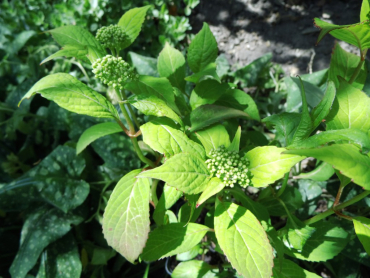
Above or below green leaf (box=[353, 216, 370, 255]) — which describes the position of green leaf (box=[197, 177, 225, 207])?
above

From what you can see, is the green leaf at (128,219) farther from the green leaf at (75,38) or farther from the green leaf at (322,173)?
the green leaf at (322,173)

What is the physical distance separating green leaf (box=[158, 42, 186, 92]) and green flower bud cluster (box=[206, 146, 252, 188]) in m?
0.48

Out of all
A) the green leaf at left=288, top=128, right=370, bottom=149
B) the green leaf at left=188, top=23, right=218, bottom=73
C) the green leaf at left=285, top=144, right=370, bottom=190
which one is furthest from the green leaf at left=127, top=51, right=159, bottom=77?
the green leaf at left=285, top=144, right=370, bottom=190

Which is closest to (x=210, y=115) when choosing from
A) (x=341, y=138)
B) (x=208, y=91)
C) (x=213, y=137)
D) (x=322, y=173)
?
(x=213, y=137)

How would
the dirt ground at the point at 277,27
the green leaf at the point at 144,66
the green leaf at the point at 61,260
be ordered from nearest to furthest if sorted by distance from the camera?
the green leaf at the point at 61,260 < the green leaf at the point at 144,66 < the dirt ground at the point at 277,27

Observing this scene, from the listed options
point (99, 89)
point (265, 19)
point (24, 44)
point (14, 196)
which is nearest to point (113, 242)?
point (14, 196)

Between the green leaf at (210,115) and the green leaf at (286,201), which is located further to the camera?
the green leaf at (286,201)

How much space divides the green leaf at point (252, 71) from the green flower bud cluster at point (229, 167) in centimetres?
113

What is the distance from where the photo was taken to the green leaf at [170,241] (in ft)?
3.15

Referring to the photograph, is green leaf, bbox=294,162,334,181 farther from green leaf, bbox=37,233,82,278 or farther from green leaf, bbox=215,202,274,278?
green leaf, bbox=37,233,82,278

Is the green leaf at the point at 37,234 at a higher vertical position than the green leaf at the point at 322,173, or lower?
lower

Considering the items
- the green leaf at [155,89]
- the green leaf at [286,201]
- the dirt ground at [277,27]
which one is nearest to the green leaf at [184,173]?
the green leaf at [155,89]

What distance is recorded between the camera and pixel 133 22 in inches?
39.4

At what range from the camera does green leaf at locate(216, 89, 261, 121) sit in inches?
46.5
